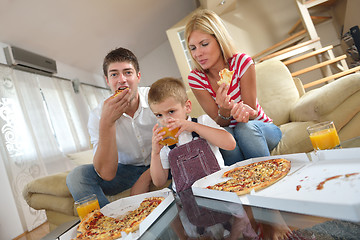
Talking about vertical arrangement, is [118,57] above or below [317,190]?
above

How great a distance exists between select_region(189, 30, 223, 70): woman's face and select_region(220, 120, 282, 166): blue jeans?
1.43 ft

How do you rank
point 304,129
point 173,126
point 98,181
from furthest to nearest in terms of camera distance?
1. point 304,129
2. point 98,181
3. point 173,126

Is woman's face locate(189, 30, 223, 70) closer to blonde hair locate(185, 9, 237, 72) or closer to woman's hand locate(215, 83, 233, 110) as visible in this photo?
blonde hair locate(185, 9, 237, 72)

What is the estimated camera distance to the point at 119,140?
1774 mm

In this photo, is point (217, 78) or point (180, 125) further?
point (217, 78)

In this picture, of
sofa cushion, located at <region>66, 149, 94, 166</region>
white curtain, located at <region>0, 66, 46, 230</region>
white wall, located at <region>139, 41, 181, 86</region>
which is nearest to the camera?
sofa cushion, located at <region>66, 149, 94, 166</region>

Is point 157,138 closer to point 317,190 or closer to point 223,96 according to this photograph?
point 223,96

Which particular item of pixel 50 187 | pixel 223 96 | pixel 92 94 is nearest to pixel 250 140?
pixel 223 96

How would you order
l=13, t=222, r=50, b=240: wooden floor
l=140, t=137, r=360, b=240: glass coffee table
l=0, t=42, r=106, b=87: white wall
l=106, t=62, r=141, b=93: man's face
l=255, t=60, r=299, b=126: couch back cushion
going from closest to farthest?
1. l=140, t=137, r=360, b=240: glass coffee table
2. l=106, t=62, r=141, b=93: man's face
3. l=255, t=60, r=299, b=126: couch back cushion
4. l=13, t=222, r=50, b=240: wooden floor
5. l=0, t=42, r=106, b=87: white wall

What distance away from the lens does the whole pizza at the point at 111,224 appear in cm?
78

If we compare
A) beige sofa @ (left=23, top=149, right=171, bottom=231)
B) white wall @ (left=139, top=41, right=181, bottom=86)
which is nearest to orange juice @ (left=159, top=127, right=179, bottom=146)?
beige sofa @ (left=23, top=149, right=171, bottom=231)

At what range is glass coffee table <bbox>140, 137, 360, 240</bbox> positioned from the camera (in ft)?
1.56

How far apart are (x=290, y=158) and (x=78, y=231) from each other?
737mm

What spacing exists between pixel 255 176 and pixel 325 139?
0.35 m
